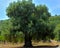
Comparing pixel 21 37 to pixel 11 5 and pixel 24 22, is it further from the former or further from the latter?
pixel 11 5

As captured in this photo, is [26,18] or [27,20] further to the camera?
[26,18]

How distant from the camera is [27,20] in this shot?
3688 cm

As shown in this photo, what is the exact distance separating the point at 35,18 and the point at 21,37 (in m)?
4.22

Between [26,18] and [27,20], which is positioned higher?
[26,18]

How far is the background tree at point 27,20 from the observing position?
118ft

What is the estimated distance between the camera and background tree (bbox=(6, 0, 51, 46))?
36.0 m

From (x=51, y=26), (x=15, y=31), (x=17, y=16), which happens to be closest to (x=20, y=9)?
(x=17, y=16)

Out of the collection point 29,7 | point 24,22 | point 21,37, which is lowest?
point 21,37

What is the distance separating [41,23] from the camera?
37.0m

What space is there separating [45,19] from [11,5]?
255 inches

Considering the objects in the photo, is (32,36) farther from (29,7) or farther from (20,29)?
(29,7)

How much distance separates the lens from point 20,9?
36625mm

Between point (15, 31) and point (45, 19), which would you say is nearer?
point (15, 31)

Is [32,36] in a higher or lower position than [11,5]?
lower
